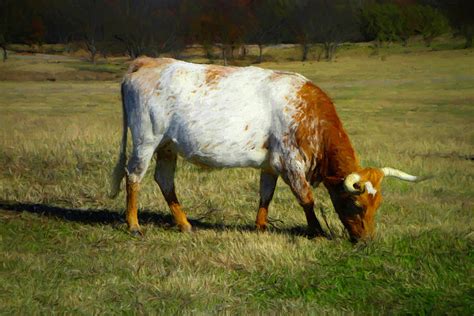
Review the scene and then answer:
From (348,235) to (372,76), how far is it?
43232 mm

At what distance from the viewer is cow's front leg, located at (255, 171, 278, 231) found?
882 cm

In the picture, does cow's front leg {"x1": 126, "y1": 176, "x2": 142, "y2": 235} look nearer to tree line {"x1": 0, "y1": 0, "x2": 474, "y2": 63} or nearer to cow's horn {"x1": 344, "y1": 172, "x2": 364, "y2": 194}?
cow's horn {"x1": 344, "y1": 172, "x2": 364, "y2": 194}

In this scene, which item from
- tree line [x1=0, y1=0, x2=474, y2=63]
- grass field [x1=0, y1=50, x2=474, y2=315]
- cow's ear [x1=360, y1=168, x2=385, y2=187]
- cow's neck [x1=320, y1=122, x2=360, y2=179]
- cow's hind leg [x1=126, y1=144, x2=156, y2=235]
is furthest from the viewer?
tree line [x1=0, y1=0, x2=474, y2=63]

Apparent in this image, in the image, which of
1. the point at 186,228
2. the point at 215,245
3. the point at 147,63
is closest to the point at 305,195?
the point at 215,245

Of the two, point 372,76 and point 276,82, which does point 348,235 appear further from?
point 372,76

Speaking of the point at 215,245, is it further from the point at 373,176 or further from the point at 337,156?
the point at 373,176

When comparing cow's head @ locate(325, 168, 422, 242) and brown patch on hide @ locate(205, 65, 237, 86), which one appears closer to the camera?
cow's head @ locate(325, 168, 422, 242)

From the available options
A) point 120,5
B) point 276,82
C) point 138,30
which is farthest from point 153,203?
point 120,5

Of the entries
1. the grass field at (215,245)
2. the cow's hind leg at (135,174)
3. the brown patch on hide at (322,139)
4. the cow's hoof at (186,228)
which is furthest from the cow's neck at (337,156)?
the cow's hind leg at (135,174)

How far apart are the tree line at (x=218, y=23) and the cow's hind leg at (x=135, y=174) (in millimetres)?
48924

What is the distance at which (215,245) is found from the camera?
7.76m

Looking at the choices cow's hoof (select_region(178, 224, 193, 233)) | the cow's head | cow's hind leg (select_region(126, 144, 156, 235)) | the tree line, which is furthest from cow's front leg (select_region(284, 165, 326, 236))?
the tree line

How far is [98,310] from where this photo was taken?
219 inches

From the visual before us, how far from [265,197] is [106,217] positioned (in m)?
2.12
